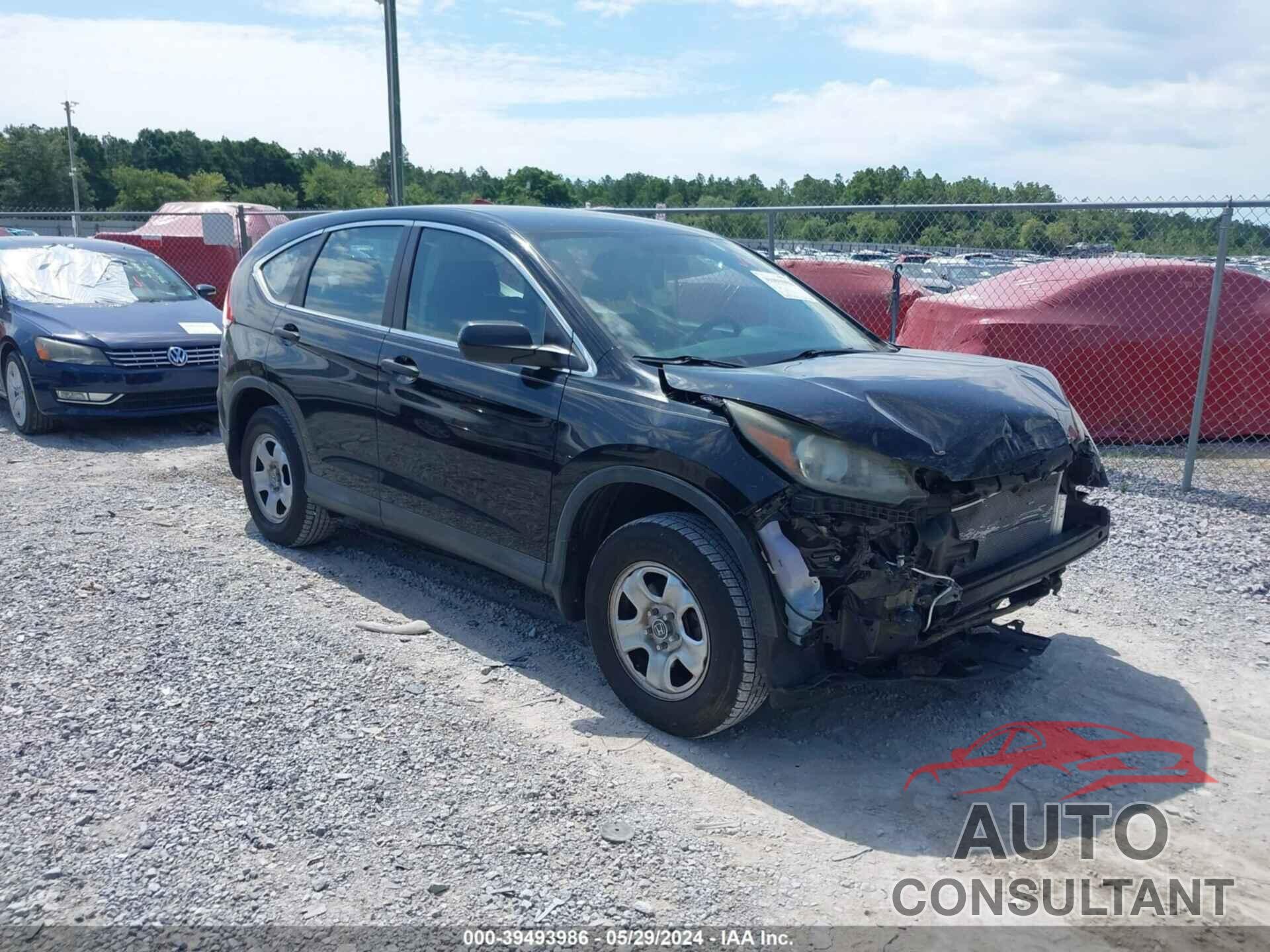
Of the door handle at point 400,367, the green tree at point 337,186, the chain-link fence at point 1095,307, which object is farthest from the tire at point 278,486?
the green tree at point 337,186

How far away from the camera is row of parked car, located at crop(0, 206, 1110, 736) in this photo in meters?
3.49

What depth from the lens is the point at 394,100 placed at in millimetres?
11414

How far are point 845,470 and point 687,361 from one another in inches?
35.3

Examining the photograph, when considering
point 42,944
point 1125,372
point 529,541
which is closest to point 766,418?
Answer: point 529,541

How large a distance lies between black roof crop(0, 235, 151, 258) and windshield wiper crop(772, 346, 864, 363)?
8503mm

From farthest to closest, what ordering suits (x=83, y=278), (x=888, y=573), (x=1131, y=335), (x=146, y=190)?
(x=146, y=190), (x=83, y=278), (x=1131, y=335), (x=888, y=573)

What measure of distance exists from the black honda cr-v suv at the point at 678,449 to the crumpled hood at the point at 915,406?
1cm

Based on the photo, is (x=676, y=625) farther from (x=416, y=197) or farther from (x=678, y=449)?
(x=416, y=197)

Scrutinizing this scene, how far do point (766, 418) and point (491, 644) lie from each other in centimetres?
195

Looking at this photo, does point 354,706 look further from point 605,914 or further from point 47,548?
point 47,548

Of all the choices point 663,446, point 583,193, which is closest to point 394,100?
point 663,446

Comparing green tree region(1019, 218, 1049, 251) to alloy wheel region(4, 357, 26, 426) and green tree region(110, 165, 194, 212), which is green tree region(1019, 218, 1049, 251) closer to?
alloy wheel region(4, 357, 26, 426)

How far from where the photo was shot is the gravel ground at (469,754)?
3.03 metres

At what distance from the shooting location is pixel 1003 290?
30.6 ft
